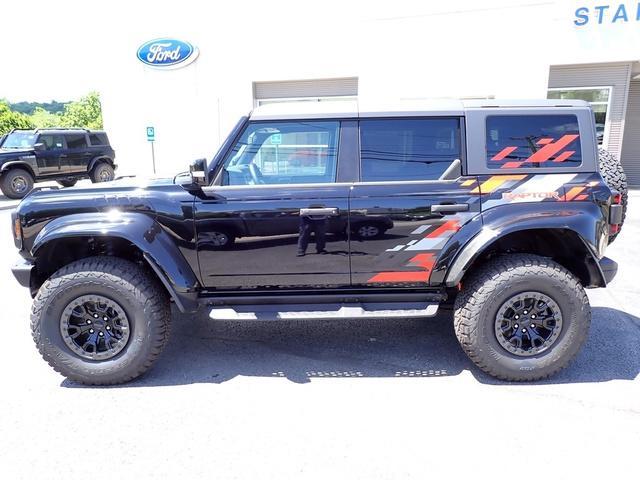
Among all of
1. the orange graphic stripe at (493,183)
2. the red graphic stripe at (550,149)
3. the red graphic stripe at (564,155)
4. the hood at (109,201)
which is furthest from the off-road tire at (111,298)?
the red graphic stripe at (564,155)

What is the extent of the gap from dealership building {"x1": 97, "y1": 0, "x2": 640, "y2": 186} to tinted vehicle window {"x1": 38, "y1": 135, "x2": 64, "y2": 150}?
1.94 meters

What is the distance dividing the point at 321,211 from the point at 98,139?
14.8 meters

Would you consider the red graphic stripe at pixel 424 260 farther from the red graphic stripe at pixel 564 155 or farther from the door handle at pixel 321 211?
the red graphic stripe at pixel 564 155

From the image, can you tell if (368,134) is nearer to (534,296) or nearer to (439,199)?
(439,199)

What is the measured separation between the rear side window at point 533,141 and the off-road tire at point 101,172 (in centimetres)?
1446

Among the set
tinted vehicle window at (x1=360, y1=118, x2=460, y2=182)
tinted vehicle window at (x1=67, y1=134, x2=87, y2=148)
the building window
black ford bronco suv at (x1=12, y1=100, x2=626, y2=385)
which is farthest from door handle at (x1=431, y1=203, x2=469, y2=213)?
tinted vehicle window at (x1=67, y1=134, x2=87, y2=148)

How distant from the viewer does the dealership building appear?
480 inches

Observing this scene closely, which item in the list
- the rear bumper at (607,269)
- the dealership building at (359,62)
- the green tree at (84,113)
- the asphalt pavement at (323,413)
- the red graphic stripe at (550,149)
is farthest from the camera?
the green tree at (84,113)

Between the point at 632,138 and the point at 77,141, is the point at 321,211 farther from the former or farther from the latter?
the point at 632,138

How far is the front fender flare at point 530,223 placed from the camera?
10.0ft

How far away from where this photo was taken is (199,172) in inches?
122

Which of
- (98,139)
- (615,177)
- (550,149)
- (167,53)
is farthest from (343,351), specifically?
(98,139)

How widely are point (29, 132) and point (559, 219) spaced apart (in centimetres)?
1559

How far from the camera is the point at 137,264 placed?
3.32 metres
